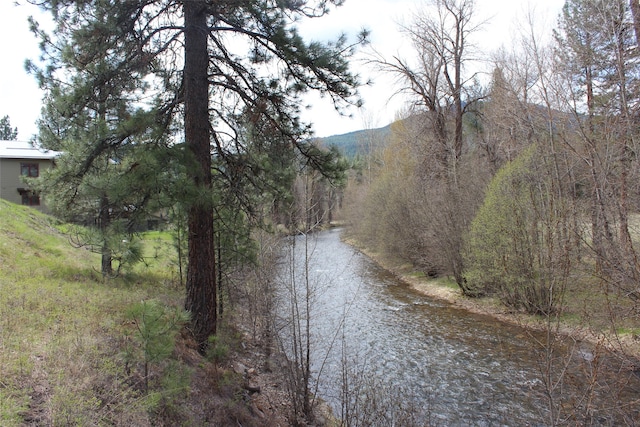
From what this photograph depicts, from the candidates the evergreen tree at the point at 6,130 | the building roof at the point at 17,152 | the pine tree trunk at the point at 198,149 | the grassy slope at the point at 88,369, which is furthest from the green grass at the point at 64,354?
the evergreen tree at the point at 6,130

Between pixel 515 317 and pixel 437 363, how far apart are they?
10.3 feet

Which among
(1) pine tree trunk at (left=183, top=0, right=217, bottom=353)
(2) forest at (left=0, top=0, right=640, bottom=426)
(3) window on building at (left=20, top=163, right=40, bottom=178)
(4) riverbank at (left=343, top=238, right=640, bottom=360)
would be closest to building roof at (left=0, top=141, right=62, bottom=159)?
(3) window on building at (left=20, top=163, right=40, bottom=178)

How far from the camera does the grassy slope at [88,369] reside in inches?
131

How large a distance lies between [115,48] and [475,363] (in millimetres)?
8955

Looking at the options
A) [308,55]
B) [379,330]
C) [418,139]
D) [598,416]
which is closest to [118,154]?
[308,55]

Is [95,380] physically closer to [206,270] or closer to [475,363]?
[206,270]

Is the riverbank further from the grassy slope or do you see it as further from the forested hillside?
the grassy slope

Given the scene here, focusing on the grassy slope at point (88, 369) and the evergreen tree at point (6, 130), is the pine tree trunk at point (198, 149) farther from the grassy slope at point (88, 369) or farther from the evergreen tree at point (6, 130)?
the evergreen tree at point (6, 130)

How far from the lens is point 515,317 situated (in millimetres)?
10055

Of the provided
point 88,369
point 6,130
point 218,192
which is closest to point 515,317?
point 218,192

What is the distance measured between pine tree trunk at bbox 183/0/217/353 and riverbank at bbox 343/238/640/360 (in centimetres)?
451

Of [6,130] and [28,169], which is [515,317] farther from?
[6,130]

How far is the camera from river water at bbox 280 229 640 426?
19.6 ft

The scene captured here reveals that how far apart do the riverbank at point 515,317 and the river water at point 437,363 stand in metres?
0.40
